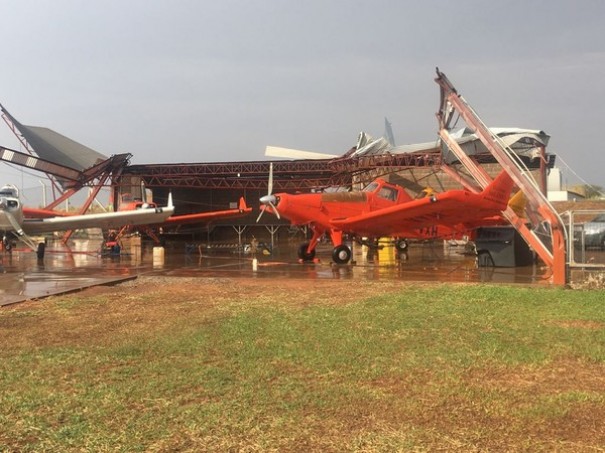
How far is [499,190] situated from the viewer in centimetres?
1387

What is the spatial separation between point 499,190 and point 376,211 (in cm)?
358

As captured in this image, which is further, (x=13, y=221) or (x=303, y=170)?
(x=303, y=170)

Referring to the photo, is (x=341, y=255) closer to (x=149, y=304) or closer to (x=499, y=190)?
(x=499, y=190)

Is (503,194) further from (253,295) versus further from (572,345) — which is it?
(572,345)

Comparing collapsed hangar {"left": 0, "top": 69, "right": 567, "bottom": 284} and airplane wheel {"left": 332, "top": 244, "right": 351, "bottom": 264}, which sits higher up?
collapsed hangar {"left": 0, "top": 69, "right": 567, "bottom": 284}

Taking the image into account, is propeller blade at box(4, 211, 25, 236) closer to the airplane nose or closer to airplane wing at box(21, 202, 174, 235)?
airplane wing at box(21, 202, 174, 235)

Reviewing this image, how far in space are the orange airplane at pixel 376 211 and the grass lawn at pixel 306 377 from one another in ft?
23.0

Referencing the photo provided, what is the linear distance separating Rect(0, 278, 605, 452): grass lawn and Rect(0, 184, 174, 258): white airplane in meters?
11.3

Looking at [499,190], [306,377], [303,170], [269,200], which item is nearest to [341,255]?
[269,200]

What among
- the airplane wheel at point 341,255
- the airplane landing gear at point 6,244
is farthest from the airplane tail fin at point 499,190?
the airplane landing gear at point 6,244

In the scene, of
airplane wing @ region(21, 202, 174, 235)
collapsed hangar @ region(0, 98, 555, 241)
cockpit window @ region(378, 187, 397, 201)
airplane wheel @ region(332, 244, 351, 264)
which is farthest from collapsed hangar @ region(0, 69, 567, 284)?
airplane wing @ region(21, 202, 174, 235)

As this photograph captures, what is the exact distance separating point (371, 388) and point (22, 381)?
2775 mm

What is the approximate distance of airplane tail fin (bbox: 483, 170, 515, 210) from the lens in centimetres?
1376

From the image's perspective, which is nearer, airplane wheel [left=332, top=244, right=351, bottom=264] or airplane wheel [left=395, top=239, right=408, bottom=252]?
airplane wheel [left=332, top=244, right=351, bottom=264]
